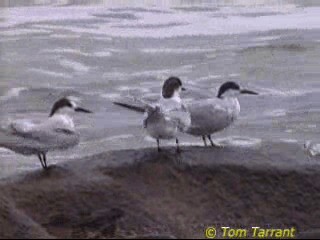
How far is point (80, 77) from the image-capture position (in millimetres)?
1988

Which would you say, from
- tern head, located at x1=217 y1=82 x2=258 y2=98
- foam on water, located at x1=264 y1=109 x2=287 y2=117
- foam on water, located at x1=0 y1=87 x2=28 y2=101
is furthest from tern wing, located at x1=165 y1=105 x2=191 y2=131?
foam on water, located at x1=0 y1=87 x2=28 y2=101

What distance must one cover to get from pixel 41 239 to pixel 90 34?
0.89m

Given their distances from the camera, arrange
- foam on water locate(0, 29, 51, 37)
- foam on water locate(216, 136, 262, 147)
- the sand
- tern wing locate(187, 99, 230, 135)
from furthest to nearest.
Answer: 1. foam on water locate(0, 29, 51, 37)
2. foam on water locate(216, 136, 262, 147)
3. tern wing locate(187, 99, 230, 135)
4. the sand

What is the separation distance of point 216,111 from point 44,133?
453 millimetres

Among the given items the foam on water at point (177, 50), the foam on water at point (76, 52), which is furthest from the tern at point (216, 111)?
the foam on water at point (76, 52)

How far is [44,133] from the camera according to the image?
1675mm

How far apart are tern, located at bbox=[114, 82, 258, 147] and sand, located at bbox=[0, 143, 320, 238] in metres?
0.07

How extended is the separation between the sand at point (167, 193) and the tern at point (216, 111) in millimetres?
67

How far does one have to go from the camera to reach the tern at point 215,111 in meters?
1.77

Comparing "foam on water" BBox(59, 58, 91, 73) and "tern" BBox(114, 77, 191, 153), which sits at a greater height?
"foam on water" BBox(59, 58, 91, 73)

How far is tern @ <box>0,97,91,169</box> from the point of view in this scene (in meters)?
1.66

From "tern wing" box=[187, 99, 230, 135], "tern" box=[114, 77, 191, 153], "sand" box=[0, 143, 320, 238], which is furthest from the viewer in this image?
"tern wing" box=[187, 99, 230, 135]

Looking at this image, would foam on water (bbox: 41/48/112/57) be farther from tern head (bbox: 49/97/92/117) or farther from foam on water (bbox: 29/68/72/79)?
tern head (bbox: 49/97/92/117)

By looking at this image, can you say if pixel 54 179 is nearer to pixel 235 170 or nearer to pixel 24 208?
pixel 24 208
